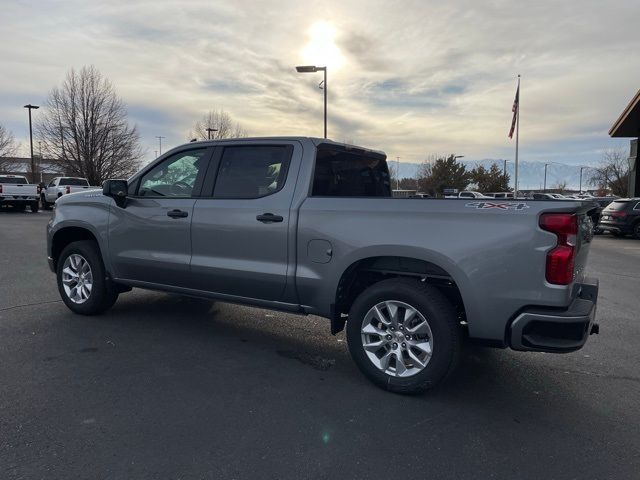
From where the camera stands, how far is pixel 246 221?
4.27 m

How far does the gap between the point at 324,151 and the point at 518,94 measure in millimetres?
31621

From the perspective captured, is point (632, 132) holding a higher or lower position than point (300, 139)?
higher

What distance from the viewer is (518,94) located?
31.9m

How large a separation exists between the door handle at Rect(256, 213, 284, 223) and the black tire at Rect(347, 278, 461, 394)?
950 millimetres

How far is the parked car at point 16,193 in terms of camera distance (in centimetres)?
2439

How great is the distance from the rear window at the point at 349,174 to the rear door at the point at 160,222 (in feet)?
3.84

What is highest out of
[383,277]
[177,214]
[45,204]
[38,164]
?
[38,164]

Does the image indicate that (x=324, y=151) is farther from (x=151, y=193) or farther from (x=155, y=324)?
(x=155, y=324)

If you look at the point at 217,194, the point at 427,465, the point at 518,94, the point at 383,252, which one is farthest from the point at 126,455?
the point at 518,94

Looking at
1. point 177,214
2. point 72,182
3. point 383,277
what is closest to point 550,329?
point 383,277

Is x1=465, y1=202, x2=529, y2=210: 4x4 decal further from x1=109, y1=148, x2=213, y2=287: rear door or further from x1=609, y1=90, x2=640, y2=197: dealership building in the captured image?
x1=609, y1=90, x2=640, y2=197: dealership building

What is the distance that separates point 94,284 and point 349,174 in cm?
305

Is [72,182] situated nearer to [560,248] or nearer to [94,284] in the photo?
[94,284]

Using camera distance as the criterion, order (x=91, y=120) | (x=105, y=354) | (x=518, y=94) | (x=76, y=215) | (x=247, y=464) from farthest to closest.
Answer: (x=91, y=120) < (x=518, y=94) < (x=76, y=215) < (x=105, y=354) < (x=247, y=464)
